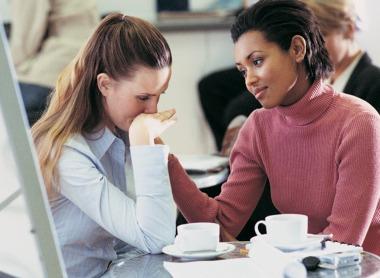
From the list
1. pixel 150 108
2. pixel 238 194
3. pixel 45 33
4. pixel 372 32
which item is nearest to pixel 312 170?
pixel 238 194

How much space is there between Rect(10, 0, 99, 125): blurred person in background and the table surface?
9.77ft

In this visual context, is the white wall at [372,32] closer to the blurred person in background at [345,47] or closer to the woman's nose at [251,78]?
the blurred person in background at [345,47]

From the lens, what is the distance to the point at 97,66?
2033 mm

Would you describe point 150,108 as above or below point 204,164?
above

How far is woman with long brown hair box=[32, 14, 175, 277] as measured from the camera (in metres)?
1.88

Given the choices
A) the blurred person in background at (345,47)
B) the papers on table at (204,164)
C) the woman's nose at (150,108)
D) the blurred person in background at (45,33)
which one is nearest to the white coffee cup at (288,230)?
the woman's nose at (150,108)

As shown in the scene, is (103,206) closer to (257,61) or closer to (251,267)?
(251,267)

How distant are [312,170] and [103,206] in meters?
0.58

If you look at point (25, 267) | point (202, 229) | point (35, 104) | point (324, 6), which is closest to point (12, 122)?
point (25, 267)

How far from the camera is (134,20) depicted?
6.78 feet

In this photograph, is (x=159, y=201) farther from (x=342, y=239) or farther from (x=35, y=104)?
(x=35, y=104)

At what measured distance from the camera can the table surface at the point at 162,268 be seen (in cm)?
157

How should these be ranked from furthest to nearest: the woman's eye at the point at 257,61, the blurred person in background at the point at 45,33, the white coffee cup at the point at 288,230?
the blurred person in background at the point at 45,33, the woman's eye at the point at 257,61, the white coffee cup at the point at 288,230

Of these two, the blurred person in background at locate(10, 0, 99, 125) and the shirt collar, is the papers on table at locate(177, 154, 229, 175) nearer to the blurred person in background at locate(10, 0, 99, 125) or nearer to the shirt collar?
the shirt collar
